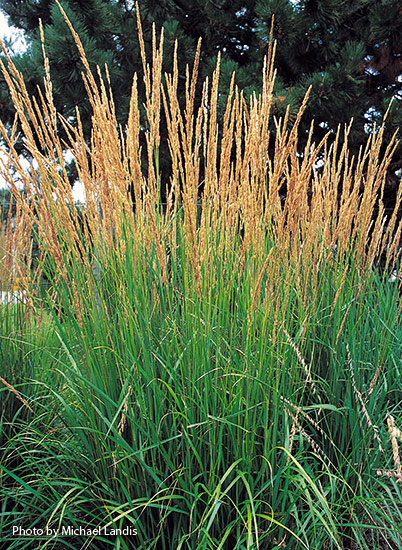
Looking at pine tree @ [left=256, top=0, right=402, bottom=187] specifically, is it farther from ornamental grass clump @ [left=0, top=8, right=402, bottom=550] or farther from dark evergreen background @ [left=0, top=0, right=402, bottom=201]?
ornamental grass clump @ [left=0, top=8, right=402, bottom=550]

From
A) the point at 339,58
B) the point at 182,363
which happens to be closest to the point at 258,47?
the point at 339,58

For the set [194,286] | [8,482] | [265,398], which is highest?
[194,286]

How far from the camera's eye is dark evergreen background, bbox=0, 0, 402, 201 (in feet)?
13.8

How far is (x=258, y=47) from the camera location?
16.2ft

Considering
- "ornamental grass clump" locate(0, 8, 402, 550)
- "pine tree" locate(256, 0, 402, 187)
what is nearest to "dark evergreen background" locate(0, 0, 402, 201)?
"pine tree" locate(256, 0, 402, 187)

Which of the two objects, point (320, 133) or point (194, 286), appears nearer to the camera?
point (194, 286)

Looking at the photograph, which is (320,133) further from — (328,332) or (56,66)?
(328,332)

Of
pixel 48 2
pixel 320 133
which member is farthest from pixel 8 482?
pixel 48 2

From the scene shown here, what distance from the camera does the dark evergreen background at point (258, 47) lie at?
420cm

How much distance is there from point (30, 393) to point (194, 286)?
3.27 feet

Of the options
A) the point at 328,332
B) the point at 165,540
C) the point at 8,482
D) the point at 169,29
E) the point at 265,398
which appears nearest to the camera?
the point at 265,398

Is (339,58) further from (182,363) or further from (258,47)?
(182,363)

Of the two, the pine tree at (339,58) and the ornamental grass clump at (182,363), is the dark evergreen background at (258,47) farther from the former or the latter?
the ornamental grass clump at (182,363)

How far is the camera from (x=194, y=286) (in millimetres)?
1245
